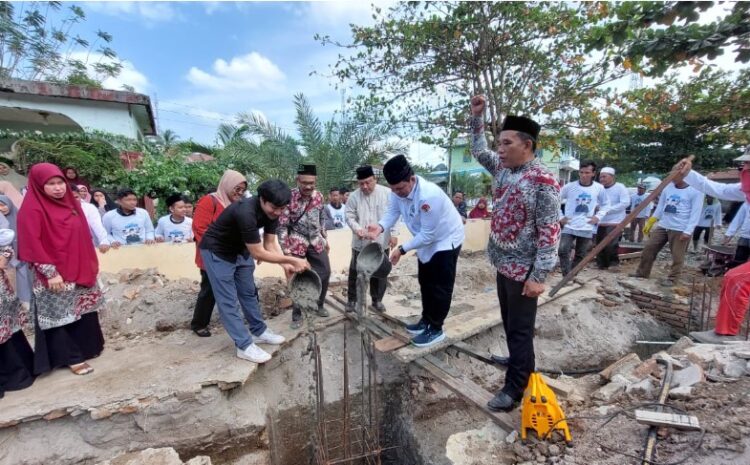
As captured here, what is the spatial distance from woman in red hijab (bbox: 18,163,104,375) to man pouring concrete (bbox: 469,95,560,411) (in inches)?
132

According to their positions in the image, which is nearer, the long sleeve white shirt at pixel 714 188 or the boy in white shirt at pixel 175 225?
the long sleeve white shirt at pixel 714 188

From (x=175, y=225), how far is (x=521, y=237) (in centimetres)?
507

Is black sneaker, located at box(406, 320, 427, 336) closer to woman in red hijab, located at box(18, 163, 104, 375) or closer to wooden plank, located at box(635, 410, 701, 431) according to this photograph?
wooden plank, located at box(635, 410, 701, 431)

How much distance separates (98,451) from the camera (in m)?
2.83

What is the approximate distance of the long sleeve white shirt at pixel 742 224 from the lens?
503 centimetres

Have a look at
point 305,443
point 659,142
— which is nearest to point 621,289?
point 305,443

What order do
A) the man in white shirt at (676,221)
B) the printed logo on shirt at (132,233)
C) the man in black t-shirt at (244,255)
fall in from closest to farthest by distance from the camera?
the man in black t-shirt at (244,255) < the printed logo on shirt at (132,233) < the man in white shirt at (676,221)

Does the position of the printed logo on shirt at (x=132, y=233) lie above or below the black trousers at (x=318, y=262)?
above

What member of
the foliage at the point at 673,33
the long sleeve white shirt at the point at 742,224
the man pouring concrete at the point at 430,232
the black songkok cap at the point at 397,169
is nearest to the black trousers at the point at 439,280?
the man pouring concrete at the point at 430,232

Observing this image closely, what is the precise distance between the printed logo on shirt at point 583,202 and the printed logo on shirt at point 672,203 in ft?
3.89

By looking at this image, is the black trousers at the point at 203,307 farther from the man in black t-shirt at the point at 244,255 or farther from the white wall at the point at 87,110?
the white wall at the point at 87,110

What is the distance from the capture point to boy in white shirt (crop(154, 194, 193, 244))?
17.9 feet

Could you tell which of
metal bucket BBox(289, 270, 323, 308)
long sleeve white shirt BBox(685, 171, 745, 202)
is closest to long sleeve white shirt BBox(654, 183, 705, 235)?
long sleeve white shirt BBox(685, 171, 745, 202)

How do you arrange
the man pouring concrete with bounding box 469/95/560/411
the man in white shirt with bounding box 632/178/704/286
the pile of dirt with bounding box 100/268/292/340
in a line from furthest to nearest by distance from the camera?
the man in white shirt with bounding box 632/178/704/286 → the pile of dirt with bounding box 100/268/292/340 → the man pouring concrete with bounding box 469/95/560/411
